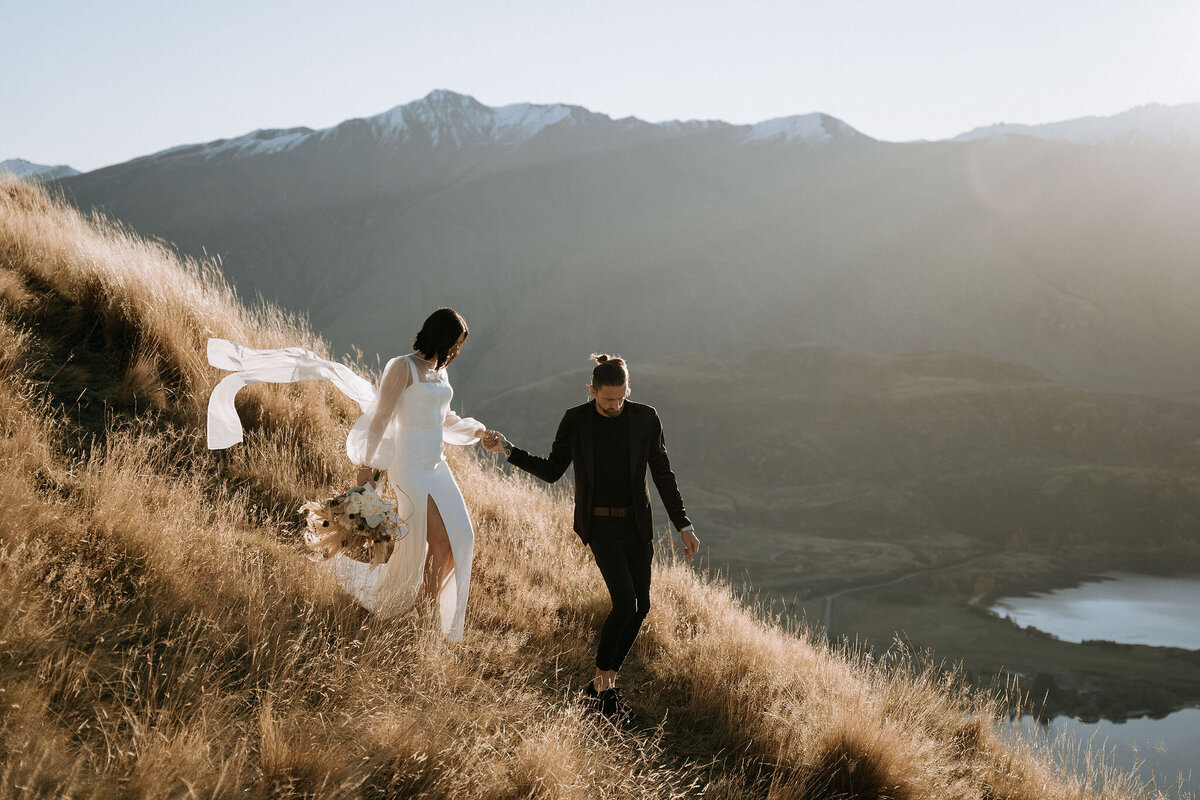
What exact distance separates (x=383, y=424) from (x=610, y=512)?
1265mm

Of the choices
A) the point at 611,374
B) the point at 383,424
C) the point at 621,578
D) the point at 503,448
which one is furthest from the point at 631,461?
the point at 383,424

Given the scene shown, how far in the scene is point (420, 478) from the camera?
4312mm

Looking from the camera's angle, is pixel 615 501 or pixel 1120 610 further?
pixel 1120 610

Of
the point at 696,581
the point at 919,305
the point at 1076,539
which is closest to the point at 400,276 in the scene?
the point at 919,305

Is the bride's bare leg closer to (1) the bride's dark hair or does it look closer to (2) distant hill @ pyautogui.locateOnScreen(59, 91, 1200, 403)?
(1) the bride's dark hair

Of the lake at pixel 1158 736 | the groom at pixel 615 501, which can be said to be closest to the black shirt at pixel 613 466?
the groom at pixel 615 501

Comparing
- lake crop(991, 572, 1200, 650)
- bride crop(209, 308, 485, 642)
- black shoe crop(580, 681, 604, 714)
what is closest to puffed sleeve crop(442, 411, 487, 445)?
bride crop(209, 308, 485, 642)

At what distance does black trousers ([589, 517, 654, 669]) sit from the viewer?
4.32 metres

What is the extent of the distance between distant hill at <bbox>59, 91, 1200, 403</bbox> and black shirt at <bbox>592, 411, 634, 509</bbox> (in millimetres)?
126390

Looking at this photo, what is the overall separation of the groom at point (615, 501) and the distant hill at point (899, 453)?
80765 millimetres

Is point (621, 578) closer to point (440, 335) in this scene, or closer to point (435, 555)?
point (435, 555)

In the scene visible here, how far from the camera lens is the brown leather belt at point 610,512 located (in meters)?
4.38

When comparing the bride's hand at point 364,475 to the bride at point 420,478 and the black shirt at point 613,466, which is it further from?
the black shirt at point 613,466

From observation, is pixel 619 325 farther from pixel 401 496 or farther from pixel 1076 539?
pixel 401 496
